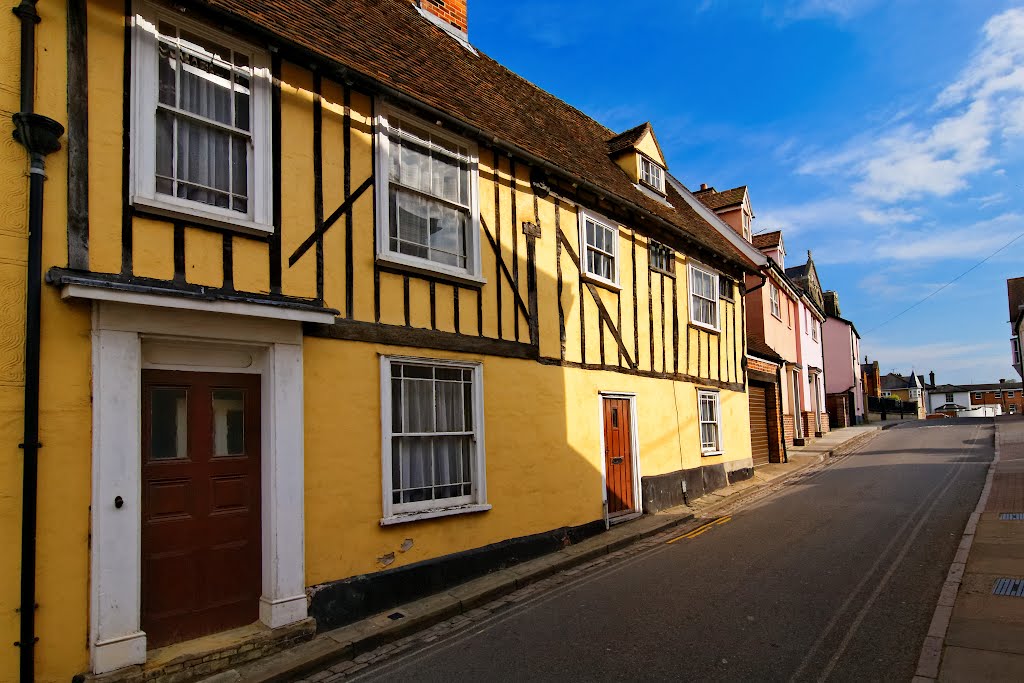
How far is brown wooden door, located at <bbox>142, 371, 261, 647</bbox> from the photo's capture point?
17.6ft

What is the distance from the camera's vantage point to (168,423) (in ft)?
18.4

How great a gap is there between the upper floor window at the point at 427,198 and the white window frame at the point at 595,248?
274 cm

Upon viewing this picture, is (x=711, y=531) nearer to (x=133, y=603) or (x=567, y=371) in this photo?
(x=567, y=371)

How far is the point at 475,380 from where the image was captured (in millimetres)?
8266

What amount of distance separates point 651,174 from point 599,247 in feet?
16.4

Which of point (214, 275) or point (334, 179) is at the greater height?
point (334, 179)

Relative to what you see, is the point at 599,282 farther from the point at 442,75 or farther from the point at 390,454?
the point at 390,454

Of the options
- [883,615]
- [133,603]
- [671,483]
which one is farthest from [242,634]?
[671,483]

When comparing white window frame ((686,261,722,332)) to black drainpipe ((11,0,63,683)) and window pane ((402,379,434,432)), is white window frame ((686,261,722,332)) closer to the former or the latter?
window pane ((402,379,434,432))

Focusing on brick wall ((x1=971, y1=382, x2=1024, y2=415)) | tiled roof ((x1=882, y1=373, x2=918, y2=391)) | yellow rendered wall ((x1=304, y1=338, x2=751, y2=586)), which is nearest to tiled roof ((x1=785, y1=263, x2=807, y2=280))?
yellow rendered wall ((x1=304, y1=338, x2=751, y2=586))

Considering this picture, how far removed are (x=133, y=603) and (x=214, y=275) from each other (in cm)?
277

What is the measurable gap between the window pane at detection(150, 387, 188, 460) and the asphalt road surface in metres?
2.50

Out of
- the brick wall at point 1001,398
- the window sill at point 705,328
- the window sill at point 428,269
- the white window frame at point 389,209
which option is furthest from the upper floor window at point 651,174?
the brick wall at point 1001,398

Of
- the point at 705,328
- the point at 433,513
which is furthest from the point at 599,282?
the point at 433,513
